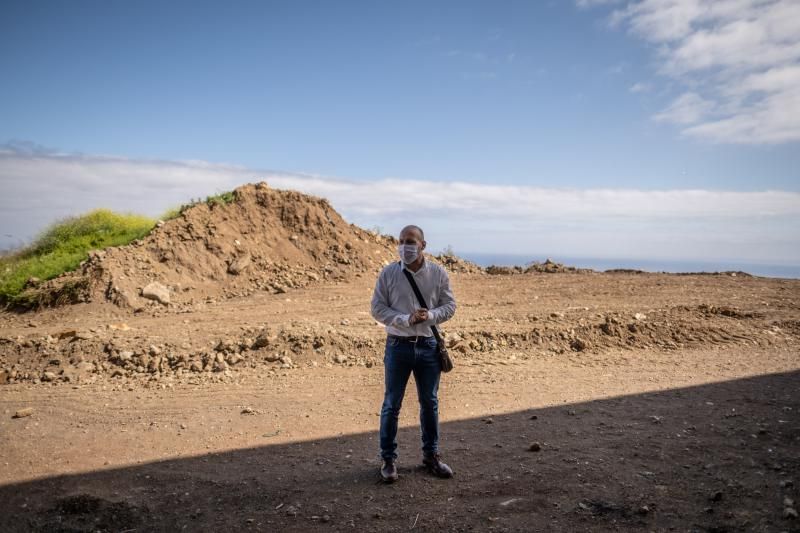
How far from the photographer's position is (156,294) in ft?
45.6

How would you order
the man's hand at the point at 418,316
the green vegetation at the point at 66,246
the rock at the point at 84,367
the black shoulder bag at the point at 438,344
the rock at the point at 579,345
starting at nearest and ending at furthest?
the man's hand at the point at 418,316 < the black shoulder bag at the point at 438,344 < the rock at the point at 84,367 < the rock at the point at 579,345 < the green vegetation at the point at 66,246

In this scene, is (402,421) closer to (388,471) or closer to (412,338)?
(388,471)

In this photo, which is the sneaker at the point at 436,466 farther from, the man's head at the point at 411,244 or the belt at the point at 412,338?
the man's head at the point at 411,244

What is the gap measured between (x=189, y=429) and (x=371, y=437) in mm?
2164

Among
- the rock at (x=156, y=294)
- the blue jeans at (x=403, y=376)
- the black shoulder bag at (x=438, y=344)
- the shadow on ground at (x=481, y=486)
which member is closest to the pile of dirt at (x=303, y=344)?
the rock at (x=156, y=294)

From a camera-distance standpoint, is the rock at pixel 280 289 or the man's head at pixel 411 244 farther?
the rock at pixel 280 289

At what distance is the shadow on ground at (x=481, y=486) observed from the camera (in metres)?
4.29

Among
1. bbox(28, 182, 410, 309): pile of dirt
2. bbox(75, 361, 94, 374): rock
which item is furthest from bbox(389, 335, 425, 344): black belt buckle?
bbox(28, 182, 410, 309): pile of dirt

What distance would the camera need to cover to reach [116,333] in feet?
33.4

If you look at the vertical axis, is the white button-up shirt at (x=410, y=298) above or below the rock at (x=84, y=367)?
above

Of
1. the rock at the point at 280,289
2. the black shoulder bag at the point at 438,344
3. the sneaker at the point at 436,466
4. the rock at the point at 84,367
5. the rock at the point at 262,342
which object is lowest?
the rock at the point at 84,367

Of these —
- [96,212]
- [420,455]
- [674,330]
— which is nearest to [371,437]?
[420,455]

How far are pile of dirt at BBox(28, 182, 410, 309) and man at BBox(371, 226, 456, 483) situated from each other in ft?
33.7

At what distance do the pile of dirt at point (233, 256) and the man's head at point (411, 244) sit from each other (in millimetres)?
10460
